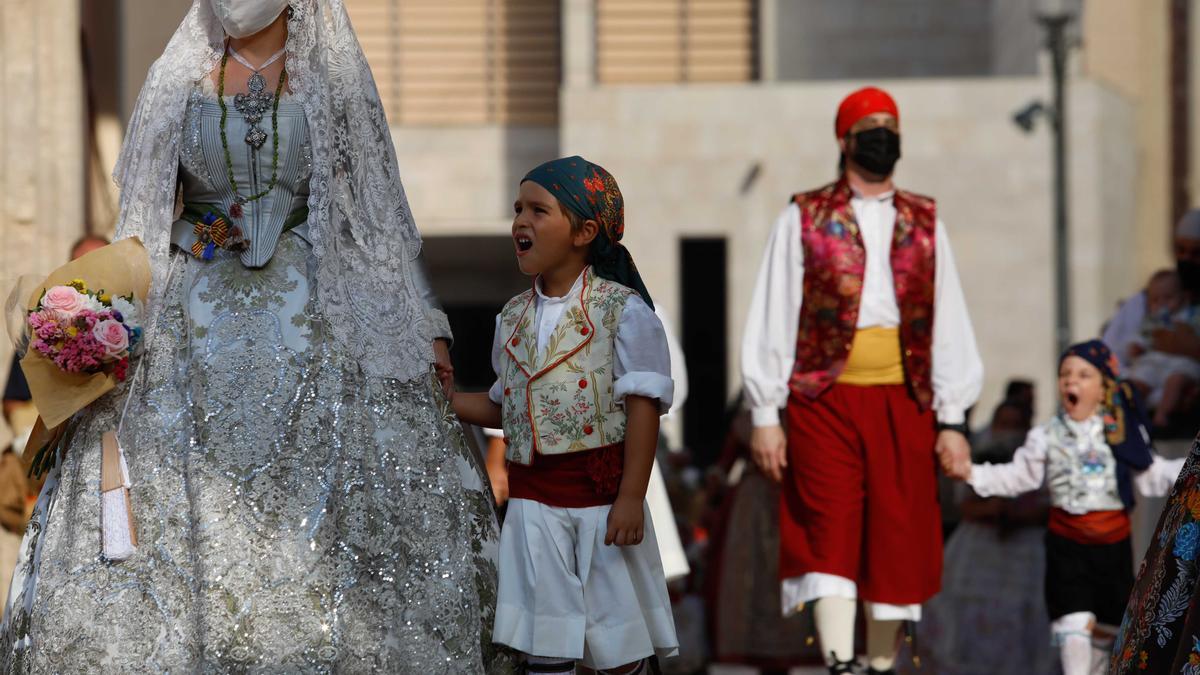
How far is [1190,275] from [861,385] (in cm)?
222

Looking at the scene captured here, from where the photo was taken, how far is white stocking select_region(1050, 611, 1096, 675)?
6.17 metres

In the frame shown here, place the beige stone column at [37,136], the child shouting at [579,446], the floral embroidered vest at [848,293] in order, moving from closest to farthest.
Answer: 1. the child shouting at [579,446]
2. the floral embroidered vest at [848,293]
3. the beige stone column at [37,136]

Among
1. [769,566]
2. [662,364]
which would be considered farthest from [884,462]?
[769,566]

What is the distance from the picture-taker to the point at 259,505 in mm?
4688

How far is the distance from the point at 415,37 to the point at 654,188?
3877 mm

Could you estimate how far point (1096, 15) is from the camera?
759 inches

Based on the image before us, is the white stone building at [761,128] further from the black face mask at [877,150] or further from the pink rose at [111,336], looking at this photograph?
the pink rose at [111,336]

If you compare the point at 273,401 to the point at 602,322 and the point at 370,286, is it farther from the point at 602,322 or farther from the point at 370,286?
the point at 602,322

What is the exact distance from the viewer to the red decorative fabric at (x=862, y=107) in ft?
20.5

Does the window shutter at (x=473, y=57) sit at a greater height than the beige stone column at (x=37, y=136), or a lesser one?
greater

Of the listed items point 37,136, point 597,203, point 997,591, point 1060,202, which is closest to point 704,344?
point 1060,202

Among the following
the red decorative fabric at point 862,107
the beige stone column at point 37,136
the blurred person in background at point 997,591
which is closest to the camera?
the red decorative fabric at point 862,107

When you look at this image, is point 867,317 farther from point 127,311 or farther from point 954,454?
point 127,311

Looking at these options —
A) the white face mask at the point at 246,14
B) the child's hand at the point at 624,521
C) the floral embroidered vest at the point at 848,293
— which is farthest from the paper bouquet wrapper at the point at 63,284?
the floral embroidered vest at the point at 848,293
